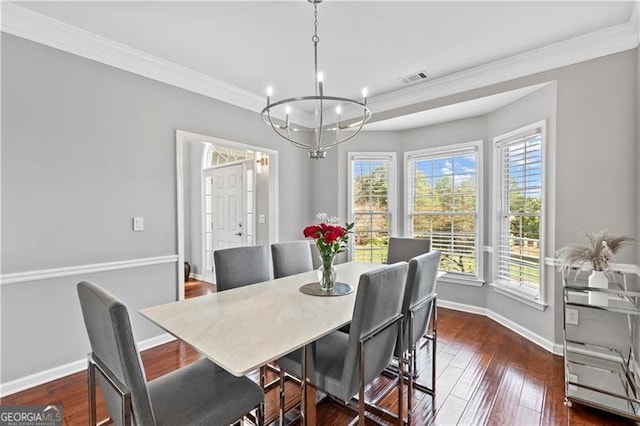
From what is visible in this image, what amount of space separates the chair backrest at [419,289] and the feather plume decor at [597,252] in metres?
1.04

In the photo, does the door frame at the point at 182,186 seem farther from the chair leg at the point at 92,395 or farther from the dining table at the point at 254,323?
the chair leg at the point at 92,395

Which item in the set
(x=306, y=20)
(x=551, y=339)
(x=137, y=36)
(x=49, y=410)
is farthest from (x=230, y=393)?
(x=551, y=339)

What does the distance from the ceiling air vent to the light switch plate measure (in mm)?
2984

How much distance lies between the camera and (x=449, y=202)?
157 inches

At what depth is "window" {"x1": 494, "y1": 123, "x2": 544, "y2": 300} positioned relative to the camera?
3.02 metres

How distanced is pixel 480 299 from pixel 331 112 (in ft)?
10.4

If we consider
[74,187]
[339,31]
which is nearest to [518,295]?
[339,31]

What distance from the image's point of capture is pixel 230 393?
134 cm

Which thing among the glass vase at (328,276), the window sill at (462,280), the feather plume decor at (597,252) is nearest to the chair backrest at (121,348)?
the glass vase at (328,276)

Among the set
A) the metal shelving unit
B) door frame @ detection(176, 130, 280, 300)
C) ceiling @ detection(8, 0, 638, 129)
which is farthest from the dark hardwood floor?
ceiling @ detection(8, 0, 638, 129)

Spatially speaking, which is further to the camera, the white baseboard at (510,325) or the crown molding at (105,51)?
the white baseboard at (510,325)

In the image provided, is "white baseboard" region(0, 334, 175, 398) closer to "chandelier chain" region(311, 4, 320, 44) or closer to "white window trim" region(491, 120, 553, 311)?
"chandelier chain" region(311, 4, 320, 44)

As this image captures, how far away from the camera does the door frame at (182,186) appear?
3.08 m

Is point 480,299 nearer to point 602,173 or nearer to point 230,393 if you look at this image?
point 602,173
